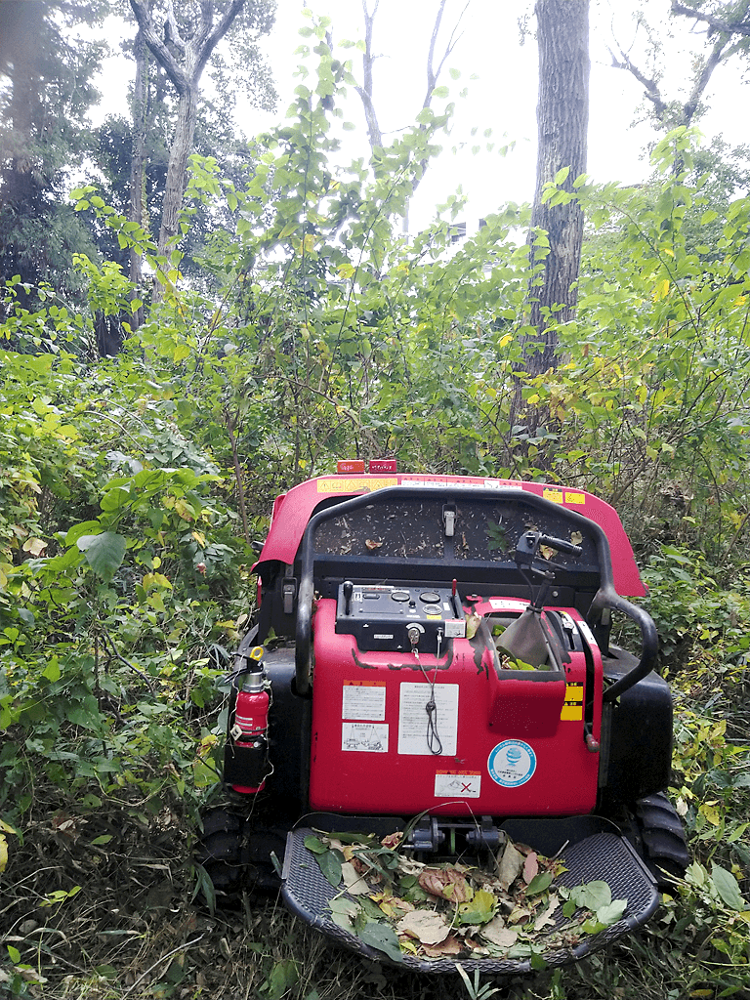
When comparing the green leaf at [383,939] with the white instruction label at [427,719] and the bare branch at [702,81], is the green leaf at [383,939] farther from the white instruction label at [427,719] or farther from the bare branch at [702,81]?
the bare branch at [702,81]

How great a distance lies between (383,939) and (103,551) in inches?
52.6

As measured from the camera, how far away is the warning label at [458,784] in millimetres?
2227

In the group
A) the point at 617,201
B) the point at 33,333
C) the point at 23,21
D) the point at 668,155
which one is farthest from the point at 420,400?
the point at 23,21

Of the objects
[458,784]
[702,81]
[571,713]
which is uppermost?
[702,81]

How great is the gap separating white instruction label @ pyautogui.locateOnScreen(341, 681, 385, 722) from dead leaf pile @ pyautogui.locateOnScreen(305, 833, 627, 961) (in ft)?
1.37

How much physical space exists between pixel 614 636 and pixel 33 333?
5138 millimetres

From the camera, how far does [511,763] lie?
7.35 ft

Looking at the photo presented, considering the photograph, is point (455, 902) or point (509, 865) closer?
point (455, 902)

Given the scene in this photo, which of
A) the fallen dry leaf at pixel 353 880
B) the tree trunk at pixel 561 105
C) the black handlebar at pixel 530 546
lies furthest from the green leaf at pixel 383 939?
the tree trunk at pixel 561 105

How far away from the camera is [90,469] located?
369 cm

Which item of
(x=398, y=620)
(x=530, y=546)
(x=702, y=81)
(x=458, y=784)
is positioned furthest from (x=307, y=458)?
(x=702, y=81)

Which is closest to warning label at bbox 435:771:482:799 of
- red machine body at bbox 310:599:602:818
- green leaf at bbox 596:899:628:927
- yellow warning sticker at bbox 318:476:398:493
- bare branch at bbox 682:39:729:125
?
red machine body at bbox 310:599:602:818

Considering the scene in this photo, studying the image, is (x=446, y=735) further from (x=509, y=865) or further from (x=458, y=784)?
(x=509, y=865)

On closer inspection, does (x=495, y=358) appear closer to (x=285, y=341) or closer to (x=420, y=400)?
(x=420, y=400)
